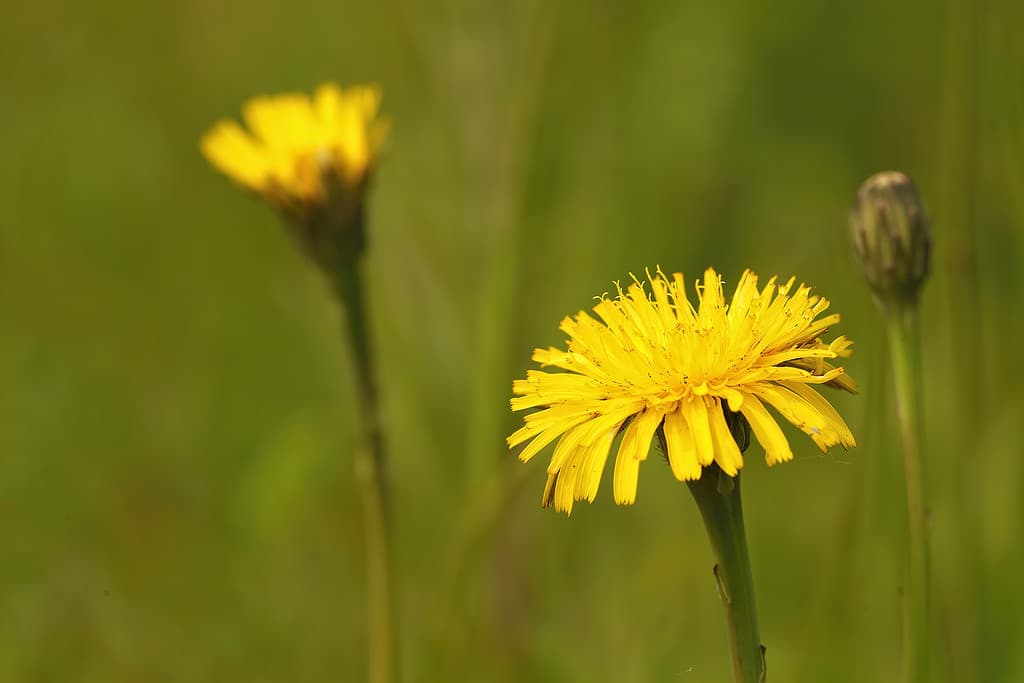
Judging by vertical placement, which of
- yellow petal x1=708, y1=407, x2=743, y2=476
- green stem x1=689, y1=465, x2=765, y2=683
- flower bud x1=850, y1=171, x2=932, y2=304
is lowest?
green stem x1=689, y1=465, x2=765, y2=683

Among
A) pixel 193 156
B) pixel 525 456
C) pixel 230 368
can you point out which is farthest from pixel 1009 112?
pixel 193 156

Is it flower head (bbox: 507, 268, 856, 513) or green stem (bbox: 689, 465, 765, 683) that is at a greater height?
flower head (bbox: 507, 268, 856, 513)

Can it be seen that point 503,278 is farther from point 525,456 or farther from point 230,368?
point 230,368

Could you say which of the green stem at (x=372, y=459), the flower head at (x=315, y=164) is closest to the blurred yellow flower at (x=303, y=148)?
the flower head at (x=315, y=164)

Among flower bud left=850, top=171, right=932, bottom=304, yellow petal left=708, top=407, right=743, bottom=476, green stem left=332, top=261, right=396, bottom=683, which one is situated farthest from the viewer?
green stem left=332, top=261, right=396, bottom=683

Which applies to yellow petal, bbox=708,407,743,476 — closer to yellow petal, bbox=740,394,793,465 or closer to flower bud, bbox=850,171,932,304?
yellow petal, bbox=740,394,793,465

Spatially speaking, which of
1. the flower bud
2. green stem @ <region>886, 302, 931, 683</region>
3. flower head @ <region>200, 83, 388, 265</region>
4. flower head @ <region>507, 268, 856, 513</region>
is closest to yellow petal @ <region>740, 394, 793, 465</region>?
flower head @ <region>507, 268, 856, 513</region>
